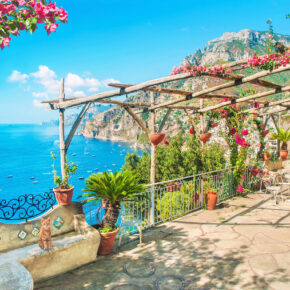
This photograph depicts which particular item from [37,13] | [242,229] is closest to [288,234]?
[242,229]

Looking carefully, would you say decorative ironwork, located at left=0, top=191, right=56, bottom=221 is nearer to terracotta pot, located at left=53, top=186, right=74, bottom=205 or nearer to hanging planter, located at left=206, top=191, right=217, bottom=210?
terracotta pot, located at left=53, top=186, right=74, bottom=205

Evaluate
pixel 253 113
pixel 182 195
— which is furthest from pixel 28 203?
pixel 253 113

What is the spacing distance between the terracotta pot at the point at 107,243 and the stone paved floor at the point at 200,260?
14 centimetres

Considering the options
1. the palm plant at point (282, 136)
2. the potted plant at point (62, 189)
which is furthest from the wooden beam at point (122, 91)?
the palm plant at point (282, 136)

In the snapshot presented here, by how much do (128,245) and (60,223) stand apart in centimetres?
154

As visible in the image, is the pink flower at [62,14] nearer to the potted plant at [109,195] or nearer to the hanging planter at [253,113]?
the potted plant at [109,195]

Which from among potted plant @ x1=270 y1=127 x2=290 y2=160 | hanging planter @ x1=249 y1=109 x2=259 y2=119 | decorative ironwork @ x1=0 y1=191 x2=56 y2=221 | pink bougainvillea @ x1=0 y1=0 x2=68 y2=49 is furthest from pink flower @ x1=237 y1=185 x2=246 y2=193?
pink bougainvillea @ x1=0 y1=0 x2=68 y2=49

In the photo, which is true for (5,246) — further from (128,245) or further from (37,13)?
(37,13)

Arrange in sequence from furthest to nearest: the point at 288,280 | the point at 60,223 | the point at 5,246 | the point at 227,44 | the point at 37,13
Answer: the point at 227,44 < the point at 60,223 < the point at 5,246 < the point at 288,280 < the point at 37,13

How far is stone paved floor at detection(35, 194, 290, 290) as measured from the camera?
12.4ft

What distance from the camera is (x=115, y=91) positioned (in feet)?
A: 17.3

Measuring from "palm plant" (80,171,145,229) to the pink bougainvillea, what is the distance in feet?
10.8

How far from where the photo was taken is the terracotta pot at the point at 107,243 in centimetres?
481

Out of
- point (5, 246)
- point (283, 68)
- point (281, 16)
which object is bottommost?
point (5, 246)
